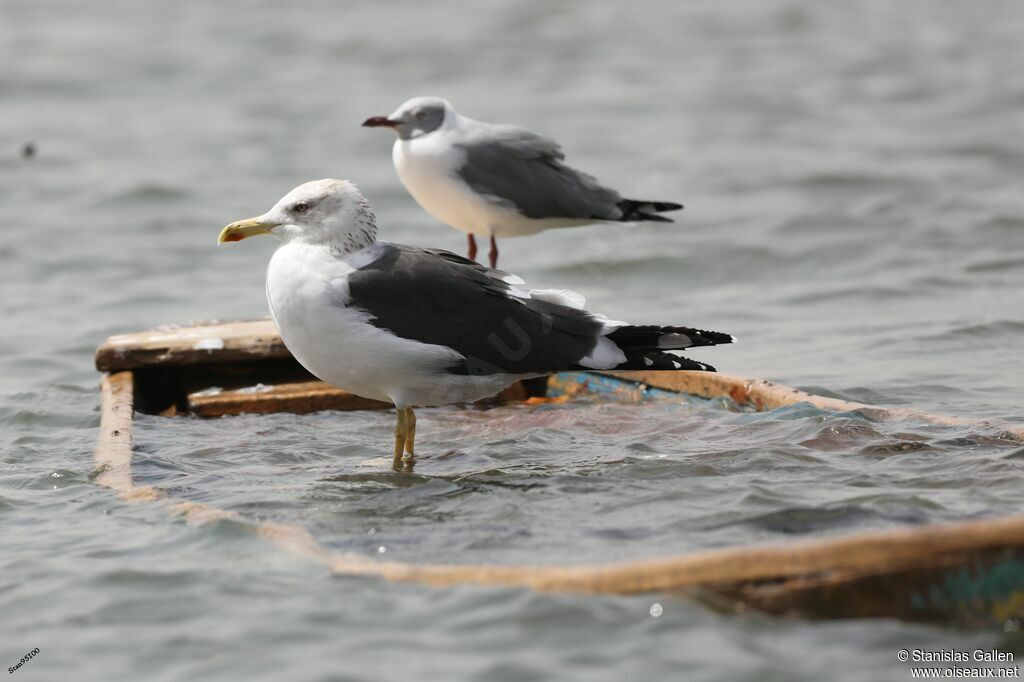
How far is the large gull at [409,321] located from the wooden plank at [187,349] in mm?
1174

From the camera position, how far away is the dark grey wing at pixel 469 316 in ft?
18.1

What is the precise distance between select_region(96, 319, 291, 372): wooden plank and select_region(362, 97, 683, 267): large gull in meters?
1.55

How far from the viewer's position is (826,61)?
1814 centimetres

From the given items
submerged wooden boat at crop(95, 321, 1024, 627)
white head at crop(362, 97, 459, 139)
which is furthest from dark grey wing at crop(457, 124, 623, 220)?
submerged wooden boat at crop(95, 321, 1024, 627)

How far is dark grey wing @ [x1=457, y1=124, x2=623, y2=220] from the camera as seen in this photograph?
812cm

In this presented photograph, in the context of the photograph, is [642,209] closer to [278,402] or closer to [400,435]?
[278,402]

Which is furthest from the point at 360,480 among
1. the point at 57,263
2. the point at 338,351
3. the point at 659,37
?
the point at 659,37

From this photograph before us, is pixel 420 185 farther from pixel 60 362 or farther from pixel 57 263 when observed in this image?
pixel 57 263

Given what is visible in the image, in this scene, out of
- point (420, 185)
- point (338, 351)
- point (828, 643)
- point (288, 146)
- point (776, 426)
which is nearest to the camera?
point (828, 643)

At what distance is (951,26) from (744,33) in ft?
9.35

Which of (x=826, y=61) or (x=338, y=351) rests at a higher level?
(x=826, y=61)

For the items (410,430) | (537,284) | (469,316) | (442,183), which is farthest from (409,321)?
(537,284)

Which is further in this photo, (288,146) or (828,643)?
(288,146)

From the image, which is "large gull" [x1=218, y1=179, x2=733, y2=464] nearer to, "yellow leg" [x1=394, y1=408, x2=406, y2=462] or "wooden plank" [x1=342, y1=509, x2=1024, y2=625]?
"yellow leg" [x1=394, y1=408, x2=406, y2=462]
